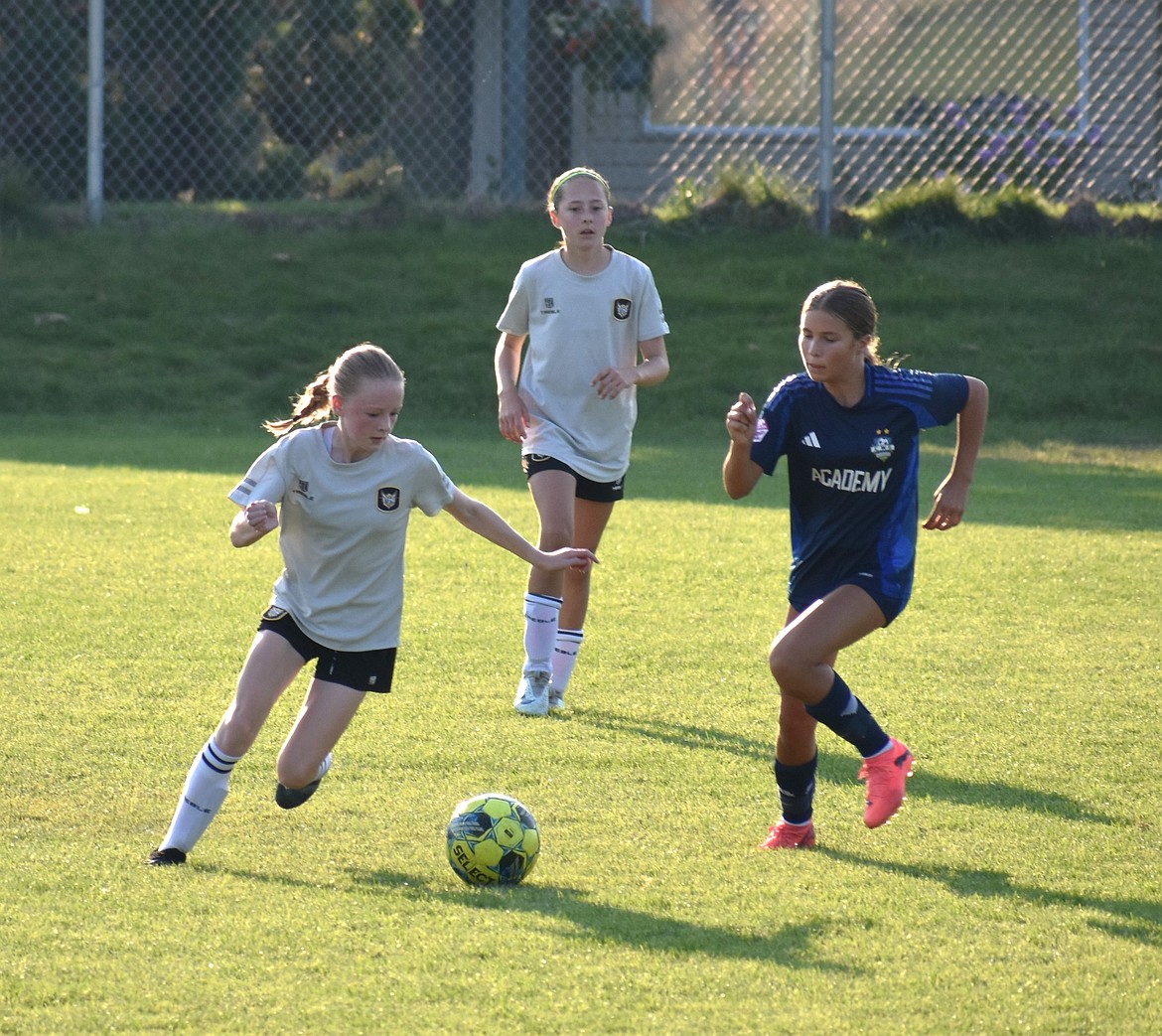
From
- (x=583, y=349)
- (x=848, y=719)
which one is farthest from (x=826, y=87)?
(x=848, y=719)

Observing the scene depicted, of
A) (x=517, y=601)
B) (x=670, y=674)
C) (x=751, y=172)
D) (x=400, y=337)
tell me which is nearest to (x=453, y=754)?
(x=670, y=674)

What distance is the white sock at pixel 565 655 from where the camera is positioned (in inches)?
240

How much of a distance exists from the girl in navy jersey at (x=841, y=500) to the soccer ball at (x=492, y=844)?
2.26 ft

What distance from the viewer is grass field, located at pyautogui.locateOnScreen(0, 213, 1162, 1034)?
11.3 feet

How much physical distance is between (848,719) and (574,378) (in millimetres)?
2233

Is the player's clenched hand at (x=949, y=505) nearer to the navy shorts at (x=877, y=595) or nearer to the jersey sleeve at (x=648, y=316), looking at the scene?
the navy shorts at (x=877, y=595)

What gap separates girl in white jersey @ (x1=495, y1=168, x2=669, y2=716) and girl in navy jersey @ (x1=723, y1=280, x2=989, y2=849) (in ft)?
5.01

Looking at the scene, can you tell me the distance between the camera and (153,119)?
681 inches

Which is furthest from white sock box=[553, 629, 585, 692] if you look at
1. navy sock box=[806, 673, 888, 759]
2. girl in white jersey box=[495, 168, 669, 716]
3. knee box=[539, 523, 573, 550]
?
navy sock box=[806, 673, 888, 759]

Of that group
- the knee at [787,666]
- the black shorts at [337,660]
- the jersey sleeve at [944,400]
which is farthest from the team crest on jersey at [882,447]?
the black shorts at [337,660]

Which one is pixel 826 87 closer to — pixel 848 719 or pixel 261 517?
pixel 848 719

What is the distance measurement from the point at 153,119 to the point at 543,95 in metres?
4.12

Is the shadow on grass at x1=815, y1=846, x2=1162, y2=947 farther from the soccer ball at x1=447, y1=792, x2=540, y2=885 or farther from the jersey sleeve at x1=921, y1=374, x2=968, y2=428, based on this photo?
the jersey sleeve at x1=921, y1=374, x2=968, y2=428

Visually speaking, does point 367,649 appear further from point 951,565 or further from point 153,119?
point 153,119
